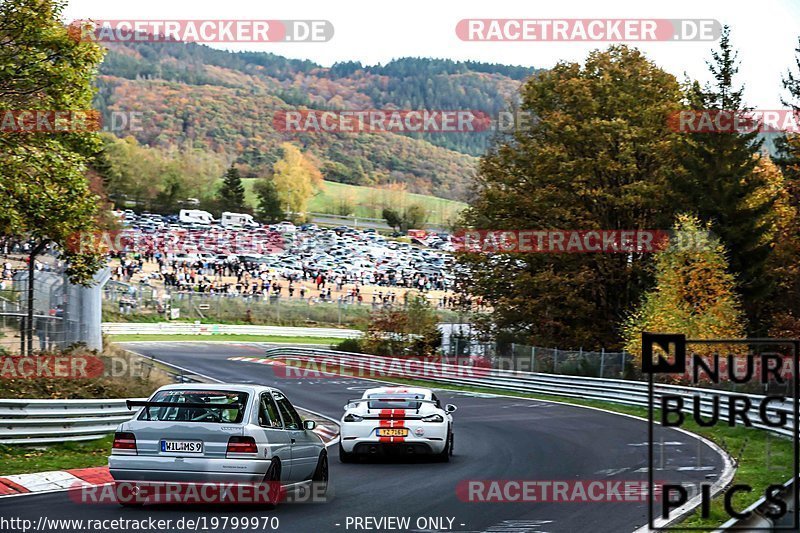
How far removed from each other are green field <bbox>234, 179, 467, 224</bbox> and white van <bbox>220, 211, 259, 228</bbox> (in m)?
23.7

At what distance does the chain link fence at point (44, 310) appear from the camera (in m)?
22.2

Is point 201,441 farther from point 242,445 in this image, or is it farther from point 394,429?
point 394,429

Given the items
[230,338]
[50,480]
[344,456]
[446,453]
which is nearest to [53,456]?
[50,480]

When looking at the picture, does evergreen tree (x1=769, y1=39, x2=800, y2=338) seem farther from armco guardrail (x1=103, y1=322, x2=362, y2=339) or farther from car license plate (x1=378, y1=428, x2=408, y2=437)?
car license plate (x1=378, y1=428, x2=408, y2=437)

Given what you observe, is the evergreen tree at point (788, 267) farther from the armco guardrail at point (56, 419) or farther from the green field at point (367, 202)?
the green field at point (367, 202)

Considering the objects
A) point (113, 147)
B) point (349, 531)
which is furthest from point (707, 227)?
point (113, 147)

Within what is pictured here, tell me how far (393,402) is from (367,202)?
530ft

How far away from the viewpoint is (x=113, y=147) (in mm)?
151750

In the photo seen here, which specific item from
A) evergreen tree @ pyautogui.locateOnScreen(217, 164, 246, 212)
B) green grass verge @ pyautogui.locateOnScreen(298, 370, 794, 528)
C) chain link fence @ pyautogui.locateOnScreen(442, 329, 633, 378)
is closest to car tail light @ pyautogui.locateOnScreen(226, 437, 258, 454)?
green grass verge @ pyautogui.locateOnScreen(298, 370, 794, 528)

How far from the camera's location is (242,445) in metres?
11.6

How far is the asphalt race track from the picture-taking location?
37.3 feet

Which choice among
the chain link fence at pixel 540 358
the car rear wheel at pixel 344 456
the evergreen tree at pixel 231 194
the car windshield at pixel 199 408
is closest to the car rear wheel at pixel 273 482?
the car windshield at pixel 199 408

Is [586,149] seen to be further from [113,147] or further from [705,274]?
[113,147]

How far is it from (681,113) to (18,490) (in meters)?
42.9
